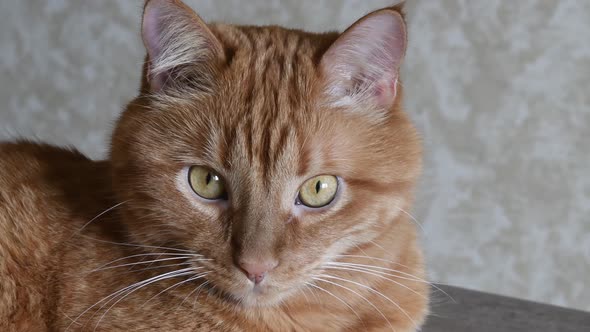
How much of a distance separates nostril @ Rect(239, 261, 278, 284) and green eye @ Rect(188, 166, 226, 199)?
16 centimetres

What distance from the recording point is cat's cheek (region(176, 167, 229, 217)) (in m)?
1.71

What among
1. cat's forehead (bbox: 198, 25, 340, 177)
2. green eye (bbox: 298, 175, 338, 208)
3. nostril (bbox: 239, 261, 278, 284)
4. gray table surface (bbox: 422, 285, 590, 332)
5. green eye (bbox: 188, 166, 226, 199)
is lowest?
gray table surface (bbox: 422, 285, 590, 332)

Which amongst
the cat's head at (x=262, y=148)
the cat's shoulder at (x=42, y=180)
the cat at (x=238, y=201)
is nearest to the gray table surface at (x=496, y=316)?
the cat at (x=238, y=201)

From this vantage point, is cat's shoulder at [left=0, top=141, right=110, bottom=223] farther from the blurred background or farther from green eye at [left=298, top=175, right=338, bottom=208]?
the blurred background

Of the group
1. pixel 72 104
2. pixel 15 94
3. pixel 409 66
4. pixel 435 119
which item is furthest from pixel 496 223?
pixel 15 94

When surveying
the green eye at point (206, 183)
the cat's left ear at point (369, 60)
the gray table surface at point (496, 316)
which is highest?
the cat's left ear at point (369, 60)

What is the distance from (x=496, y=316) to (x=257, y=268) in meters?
1.00

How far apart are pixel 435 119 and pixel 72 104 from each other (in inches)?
59.3

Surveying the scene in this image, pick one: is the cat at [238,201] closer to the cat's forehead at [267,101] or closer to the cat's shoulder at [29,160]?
the cat's forehead at [267,101]

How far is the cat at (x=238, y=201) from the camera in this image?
168 cm

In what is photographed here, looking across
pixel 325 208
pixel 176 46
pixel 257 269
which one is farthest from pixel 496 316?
pixel 176 46

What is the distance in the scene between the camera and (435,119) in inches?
136

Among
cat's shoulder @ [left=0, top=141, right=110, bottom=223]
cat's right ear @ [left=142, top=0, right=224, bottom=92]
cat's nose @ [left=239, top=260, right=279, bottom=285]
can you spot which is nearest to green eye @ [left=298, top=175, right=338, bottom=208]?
cat's nose @ [left=239, top=260, right=279, bottom=285]

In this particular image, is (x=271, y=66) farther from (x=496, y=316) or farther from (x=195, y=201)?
(x=496, y=316)
